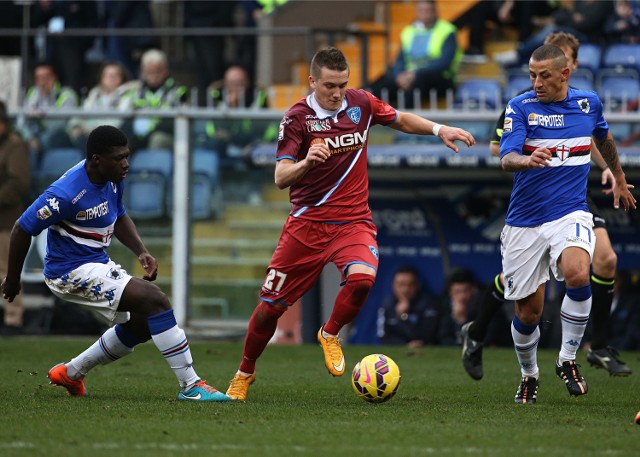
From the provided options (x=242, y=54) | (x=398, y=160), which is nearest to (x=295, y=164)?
(x=398, y=160)

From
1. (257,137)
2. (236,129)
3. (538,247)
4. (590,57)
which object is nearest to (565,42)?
(538,247)

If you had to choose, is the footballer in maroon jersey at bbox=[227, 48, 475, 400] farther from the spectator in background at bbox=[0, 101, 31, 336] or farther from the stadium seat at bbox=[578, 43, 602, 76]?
the spectator in background at bbox=[0, 101, 31, 336]

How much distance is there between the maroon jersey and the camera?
8391mm

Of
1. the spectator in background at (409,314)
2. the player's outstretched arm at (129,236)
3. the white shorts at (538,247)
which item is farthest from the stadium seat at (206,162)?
the white shorts at (538,247)

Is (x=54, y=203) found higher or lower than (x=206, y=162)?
higher

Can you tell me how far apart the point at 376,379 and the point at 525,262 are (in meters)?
1.32

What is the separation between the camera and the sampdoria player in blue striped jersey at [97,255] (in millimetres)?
8148

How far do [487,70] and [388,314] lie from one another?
381cm

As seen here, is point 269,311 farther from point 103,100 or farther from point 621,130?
point 103,100

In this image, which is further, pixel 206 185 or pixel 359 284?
pixel 206 185

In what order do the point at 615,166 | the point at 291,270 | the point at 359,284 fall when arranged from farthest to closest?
the point at 615,166 < the point at 291,270 < the point at 359,284

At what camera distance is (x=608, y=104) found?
46.2 feet

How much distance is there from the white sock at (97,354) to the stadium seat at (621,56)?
842 cm

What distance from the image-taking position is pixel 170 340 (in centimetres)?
824
